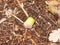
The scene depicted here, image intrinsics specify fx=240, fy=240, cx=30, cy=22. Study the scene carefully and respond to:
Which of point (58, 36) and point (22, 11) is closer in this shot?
point (58, 36)

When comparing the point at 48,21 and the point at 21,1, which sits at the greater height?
the point at 21,1

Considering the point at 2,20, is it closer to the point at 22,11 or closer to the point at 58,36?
the point at 22,11

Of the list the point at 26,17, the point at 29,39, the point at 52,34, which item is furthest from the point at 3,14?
the point at 52,34

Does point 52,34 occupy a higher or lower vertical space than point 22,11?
lower

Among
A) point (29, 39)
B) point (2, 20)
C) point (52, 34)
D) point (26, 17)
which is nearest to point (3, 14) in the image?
point (2, 20)

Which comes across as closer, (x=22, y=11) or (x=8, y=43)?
(x=8, y=43)

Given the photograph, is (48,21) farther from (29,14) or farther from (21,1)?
(21,1)
